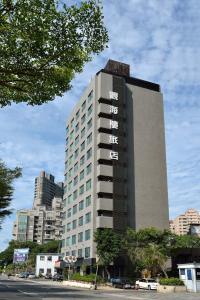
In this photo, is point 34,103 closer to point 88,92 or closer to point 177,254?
point 177,254

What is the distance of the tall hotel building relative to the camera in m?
84.9

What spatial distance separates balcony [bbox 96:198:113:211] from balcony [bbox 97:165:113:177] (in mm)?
5333

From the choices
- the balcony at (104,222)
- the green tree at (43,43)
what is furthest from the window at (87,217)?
the green tree at (43,43)

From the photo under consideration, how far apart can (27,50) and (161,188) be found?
3156 inches

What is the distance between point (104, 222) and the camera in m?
81.9

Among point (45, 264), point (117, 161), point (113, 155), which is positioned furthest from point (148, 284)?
point (45, 264)

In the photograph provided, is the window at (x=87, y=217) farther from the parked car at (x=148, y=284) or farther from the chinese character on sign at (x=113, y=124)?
the parked car at (x=148, y=284)

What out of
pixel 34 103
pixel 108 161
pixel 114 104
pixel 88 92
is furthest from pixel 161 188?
pixel 34 103

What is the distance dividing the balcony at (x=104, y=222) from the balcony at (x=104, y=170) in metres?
9.01

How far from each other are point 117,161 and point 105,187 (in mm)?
6579

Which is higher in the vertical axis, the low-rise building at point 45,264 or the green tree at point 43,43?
the green tree at point 43,43

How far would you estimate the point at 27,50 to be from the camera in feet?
43.8

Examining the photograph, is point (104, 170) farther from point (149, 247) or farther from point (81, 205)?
point (149, 247)

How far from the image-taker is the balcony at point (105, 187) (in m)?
84.1
